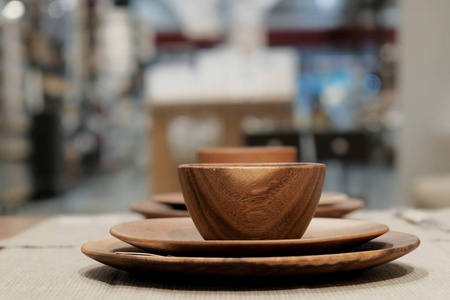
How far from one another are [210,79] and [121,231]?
490 cm

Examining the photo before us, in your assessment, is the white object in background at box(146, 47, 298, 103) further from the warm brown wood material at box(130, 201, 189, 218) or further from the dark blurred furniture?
the warm brown wood material at box(130, 201, 189, 218)

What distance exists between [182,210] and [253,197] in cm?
37

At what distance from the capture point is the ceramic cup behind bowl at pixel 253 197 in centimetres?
46

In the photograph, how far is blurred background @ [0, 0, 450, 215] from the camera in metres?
3.93

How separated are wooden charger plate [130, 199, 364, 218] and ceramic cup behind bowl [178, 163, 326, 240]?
294mm

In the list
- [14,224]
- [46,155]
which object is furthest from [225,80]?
[14,224]

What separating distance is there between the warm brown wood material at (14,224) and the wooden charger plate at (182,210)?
0.18 m

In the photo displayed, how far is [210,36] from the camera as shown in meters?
14.1

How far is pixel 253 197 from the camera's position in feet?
1.50

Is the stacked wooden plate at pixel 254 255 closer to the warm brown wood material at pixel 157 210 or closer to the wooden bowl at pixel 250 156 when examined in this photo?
the warm brown wood material at pixel 157 210

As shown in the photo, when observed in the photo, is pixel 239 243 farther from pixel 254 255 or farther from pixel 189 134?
pixel 189 134

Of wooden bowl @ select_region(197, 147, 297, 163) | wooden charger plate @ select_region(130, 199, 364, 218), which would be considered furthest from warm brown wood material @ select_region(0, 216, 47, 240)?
wooden bowl @ select_region(197, 147, 297, 163)

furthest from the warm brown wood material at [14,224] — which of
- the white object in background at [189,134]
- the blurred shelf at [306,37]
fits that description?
the blurred shelf at [306,37]

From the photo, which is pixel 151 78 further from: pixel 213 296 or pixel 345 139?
pixel 213 296
